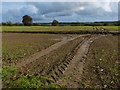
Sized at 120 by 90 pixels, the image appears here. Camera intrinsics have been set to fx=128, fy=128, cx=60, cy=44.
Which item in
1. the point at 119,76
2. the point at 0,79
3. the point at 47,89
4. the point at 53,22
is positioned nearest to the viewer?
the point at 47,89

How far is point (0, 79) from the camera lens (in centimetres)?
609

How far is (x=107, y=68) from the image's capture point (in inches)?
302

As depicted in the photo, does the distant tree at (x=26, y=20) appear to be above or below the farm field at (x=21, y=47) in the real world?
above

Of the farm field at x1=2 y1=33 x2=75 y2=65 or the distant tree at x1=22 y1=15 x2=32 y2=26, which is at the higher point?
the distant tree at x1=22 y1=15 x2=32 y2=26

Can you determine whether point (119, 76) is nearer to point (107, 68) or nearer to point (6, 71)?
point (107, 68)

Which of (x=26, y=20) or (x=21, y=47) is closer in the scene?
(x=21, y=47)

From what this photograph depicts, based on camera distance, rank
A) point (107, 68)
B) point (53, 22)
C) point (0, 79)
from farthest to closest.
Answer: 1. point (53, 22)
2. point (107, 68)
3. point (0, 79)

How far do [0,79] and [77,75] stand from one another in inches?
149

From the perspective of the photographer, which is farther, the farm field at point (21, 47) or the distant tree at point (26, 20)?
the distant tree at point (26, 20)

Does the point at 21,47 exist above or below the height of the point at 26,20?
below

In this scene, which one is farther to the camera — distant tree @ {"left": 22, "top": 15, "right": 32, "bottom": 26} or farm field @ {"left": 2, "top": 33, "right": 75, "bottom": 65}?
distant tree @ {"left": 22, "top": 15, "right": 32, "bottom": 26}

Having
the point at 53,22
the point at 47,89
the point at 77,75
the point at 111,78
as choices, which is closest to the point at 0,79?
the point at 47,89

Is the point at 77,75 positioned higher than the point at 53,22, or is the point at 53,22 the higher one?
the point at 53,22

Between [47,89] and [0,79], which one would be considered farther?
[0,79]
